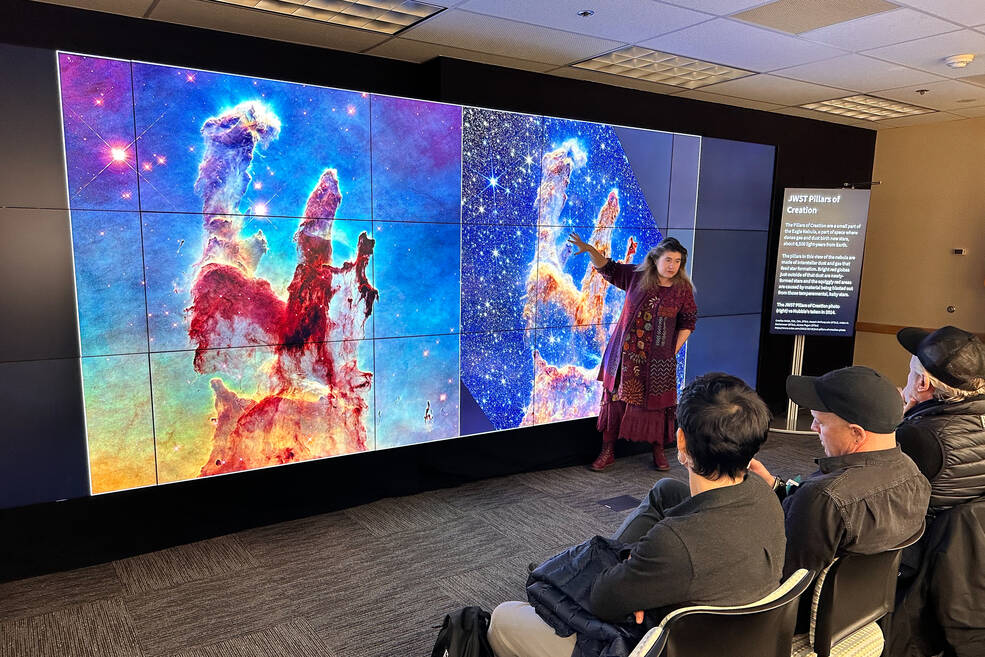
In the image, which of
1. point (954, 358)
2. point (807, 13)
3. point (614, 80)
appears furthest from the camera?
point (614, 80)

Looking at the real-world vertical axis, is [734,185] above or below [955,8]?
below

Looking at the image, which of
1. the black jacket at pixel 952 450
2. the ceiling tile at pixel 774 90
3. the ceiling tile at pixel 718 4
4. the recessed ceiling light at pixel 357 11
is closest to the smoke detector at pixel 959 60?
the ceiling tile at pixel 774 90

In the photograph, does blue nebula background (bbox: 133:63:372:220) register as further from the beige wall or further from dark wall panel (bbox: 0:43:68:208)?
the beige wall

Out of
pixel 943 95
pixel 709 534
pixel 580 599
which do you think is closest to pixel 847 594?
pixel 709 534

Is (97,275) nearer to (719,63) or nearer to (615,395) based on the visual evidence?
(615,395)

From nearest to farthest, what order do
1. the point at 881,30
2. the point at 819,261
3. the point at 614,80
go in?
the point at 881,30, the point at 614,80, the point at 819,261

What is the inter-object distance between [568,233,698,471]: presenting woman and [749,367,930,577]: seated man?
2516mm

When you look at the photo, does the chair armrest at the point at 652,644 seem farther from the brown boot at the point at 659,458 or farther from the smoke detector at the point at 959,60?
the smoke detector at the point at 959,60

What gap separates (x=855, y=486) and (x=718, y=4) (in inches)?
102

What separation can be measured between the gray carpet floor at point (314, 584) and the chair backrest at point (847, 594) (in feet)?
4.91

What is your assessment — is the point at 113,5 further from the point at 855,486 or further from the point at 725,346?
the point at 725,346

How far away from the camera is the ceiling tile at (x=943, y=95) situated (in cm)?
507

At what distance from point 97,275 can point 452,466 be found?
2.33m

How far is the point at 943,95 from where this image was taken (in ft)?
17.7
